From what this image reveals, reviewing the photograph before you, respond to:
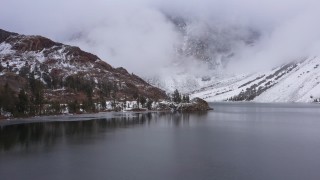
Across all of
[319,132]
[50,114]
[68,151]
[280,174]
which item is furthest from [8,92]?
[280,174]

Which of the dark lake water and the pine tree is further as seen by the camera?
the pine tree

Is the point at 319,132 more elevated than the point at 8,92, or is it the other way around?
the point at 8,92

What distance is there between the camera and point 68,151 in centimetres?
7994

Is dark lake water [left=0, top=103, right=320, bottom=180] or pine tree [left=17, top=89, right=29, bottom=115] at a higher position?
pine tree [left=17, top=89, right=29, bottom=115]

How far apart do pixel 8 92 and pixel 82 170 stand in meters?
122

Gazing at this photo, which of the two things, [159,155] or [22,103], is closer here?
[159,155]

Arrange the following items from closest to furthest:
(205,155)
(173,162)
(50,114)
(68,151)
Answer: (173,162), (205,155), (68,151), (50,114)

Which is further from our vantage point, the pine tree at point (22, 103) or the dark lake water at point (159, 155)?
the pine tree at point (22, 103)

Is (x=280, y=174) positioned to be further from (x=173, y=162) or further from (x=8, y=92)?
(x=8, y=92)

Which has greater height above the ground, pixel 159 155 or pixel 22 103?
pixel 22 103

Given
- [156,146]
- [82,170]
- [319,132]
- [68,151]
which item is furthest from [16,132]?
[319,132]

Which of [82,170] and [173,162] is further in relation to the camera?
[173,162]

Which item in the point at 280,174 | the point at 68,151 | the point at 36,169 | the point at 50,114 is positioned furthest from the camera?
the point at 50,114

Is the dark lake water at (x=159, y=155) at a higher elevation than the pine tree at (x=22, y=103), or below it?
below
